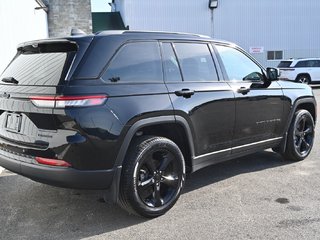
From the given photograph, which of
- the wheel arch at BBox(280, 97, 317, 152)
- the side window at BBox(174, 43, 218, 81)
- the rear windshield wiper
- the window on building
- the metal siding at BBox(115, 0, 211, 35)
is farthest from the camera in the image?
the window on building

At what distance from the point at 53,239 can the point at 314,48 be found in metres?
29.6

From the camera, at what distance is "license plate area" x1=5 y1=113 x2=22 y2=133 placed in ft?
12.9

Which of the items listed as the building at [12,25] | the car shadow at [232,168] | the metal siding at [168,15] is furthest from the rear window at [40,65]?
the metal siding at [168,15]

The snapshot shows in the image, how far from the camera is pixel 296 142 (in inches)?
243

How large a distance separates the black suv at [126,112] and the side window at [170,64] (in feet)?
0.04

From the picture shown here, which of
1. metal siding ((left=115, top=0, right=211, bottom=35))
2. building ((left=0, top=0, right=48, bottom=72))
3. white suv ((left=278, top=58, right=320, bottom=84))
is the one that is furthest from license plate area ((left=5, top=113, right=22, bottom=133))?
metal siding ((left=115, top=0, right=211, bottom=35))

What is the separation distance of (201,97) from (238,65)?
103 centimetres

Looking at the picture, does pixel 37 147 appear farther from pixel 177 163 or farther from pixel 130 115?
pixel 177 163

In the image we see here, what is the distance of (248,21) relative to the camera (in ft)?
93.9

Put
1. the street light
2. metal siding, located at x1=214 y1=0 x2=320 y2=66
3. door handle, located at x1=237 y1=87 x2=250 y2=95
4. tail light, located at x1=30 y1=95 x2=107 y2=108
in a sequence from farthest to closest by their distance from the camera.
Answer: metal siding, located at x1=214 y1=0 x2=320 y2=66 → the street light → door handle, located at x1=237 y1=87 x2=250 y2=95 → tail light, located at x1=30 y1=95 x2=107 y2=108

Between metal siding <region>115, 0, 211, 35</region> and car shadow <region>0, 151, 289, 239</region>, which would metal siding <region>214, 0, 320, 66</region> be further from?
car shadow <region>0, 151, 289, 239</region>

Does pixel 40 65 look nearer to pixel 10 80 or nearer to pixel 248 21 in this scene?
pixel 10 80

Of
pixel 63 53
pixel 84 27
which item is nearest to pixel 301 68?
pixel 84 27

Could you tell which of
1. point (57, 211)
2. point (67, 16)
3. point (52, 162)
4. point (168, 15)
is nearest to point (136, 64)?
point (52, 162)
